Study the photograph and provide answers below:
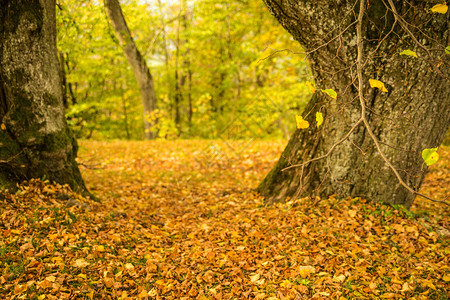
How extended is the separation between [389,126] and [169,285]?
286 cm

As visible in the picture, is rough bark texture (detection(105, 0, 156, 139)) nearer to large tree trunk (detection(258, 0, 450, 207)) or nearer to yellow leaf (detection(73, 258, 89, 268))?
large tree trunk (detection(258, 0, 450, 207))

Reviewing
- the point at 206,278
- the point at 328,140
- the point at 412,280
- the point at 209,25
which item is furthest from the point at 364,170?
the point at 209,25

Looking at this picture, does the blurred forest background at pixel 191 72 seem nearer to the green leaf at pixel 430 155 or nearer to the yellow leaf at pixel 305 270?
the yellow leaf at pixel 305 270

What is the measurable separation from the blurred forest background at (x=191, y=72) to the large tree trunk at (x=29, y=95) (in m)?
7.01

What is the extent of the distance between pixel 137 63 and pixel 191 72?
19.9ft

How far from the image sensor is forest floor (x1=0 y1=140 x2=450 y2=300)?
241 cm

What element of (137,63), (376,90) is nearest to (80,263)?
(376,90)

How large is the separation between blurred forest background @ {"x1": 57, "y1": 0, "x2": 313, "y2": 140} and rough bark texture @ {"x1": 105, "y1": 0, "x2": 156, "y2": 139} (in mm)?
386

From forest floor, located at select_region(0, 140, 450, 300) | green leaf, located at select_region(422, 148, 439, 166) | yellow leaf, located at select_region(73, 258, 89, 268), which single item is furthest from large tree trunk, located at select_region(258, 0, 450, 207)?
yellow leaf, located at select_region(73, 258, 89, 268)

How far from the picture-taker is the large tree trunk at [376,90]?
288cm

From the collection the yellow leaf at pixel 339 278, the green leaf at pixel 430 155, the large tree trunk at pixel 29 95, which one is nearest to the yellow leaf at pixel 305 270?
the yellow leaf at pixel 339 278

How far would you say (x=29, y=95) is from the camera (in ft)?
10.9

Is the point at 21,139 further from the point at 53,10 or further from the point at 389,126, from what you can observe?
the point at 389,126

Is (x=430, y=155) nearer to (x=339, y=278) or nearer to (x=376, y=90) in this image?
(x=339, y=278)
